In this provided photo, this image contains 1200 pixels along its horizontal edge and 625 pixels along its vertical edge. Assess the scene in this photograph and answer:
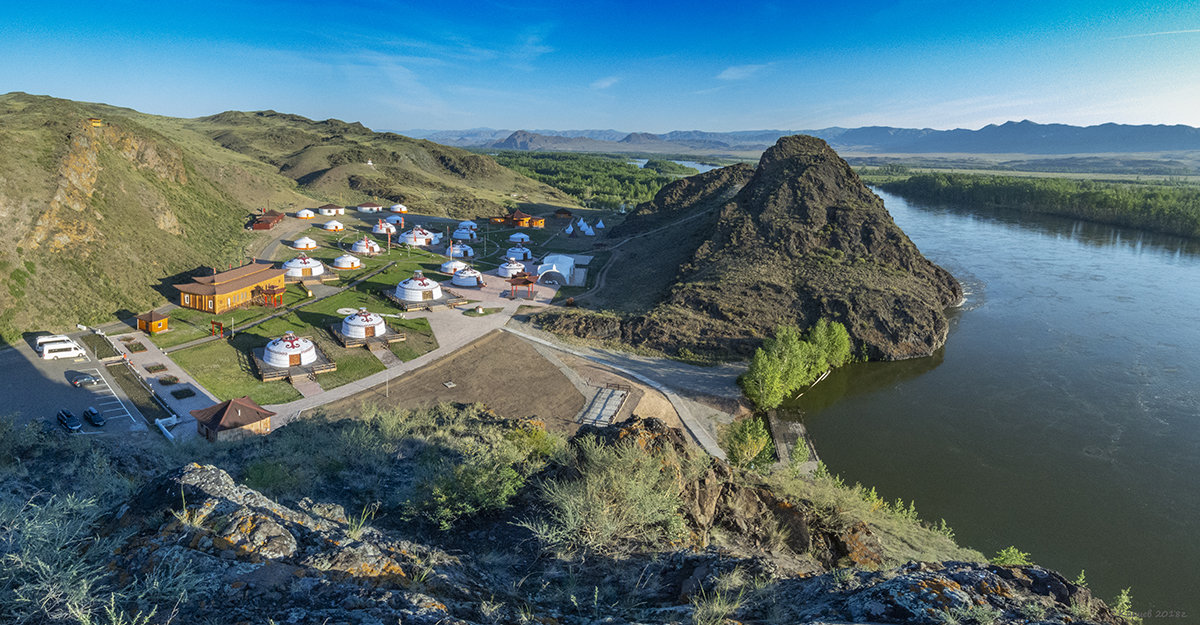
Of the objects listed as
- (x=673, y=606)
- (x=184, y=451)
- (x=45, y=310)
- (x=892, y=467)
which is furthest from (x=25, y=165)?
(x=892, y=467)

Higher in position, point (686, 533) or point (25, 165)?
point (25, 165)

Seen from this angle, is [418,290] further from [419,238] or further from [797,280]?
[797,280]

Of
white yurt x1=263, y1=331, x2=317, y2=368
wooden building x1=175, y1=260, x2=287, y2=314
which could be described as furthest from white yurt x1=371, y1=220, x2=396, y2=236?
white yurt x1=263, y1=331, x2=317, y2=368


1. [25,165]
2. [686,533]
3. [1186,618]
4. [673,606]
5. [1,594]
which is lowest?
[1186,618]

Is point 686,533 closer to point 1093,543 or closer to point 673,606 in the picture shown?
point 673,606

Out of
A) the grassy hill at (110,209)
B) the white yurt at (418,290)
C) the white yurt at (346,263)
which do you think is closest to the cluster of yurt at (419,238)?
the white yurt at (346,263)

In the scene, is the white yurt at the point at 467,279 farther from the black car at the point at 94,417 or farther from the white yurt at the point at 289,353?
the black car at the point at 94,417

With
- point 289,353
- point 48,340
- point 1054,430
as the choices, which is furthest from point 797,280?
point 48,340
